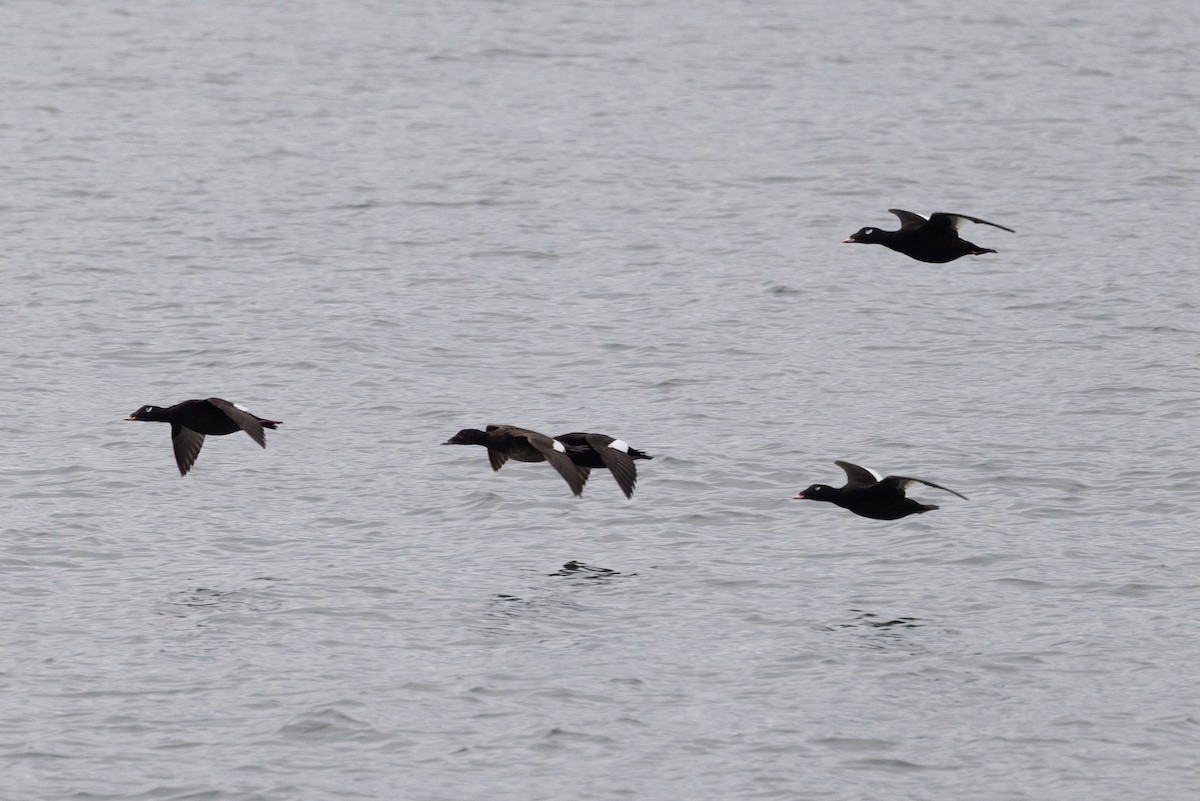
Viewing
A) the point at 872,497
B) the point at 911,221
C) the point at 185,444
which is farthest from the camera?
the point at 911,221

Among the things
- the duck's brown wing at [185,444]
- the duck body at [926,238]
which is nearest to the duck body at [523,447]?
the duck's brown wing at [185,444]

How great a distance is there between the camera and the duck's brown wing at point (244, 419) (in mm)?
15382

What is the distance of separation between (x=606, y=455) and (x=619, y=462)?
18 cm

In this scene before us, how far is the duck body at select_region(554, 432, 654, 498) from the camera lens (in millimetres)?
15711

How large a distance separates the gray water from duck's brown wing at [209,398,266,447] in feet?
4.05

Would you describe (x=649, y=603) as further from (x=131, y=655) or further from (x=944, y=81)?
(x=944, y=81)

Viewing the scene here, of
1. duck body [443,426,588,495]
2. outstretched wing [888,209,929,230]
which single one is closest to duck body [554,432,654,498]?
duck body [443,426,588,495]

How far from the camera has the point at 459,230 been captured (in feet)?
97.2

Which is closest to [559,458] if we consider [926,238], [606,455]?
[606,455]

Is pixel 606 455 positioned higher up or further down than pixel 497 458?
higher up

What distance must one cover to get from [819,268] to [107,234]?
1054 centimetres

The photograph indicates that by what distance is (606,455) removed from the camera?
15891 millimetres

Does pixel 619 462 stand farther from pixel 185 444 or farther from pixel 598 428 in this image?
pixel 598 428

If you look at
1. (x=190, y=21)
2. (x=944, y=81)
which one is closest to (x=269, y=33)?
(x=190, y=21)
